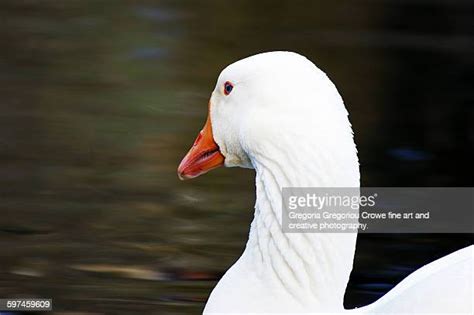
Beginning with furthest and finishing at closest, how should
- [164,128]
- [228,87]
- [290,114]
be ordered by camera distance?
1. [164,128]
2. [228,87]
3. [290,114]

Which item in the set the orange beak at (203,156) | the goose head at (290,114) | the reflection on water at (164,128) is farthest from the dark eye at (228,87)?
the reflection on water at (164,128)

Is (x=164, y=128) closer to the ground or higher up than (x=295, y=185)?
higher up

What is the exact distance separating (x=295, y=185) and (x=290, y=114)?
28 cm

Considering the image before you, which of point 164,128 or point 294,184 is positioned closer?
point 294,184

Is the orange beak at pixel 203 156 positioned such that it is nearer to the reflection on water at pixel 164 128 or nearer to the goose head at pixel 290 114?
the goose head at pixel 290 114

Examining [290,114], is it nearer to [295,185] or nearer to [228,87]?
[295,185]

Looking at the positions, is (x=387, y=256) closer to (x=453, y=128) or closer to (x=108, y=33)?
(x=453, y=128)

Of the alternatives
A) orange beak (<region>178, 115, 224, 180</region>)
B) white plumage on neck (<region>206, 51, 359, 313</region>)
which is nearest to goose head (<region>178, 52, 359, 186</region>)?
white plumage on neck (<region>206, 51, 359, 313</region>)

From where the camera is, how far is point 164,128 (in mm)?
9430

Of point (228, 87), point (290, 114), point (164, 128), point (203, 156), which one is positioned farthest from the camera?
point (164, 128)

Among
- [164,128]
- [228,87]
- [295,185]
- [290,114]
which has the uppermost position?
[164,128]

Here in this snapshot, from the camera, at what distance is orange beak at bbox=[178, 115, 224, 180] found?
5.36 metres

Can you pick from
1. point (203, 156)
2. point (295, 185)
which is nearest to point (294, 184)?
point (295, 185)

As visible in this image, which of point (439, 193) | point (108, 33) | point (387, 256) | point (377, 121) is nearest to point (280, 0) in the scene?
point (108, 33)
